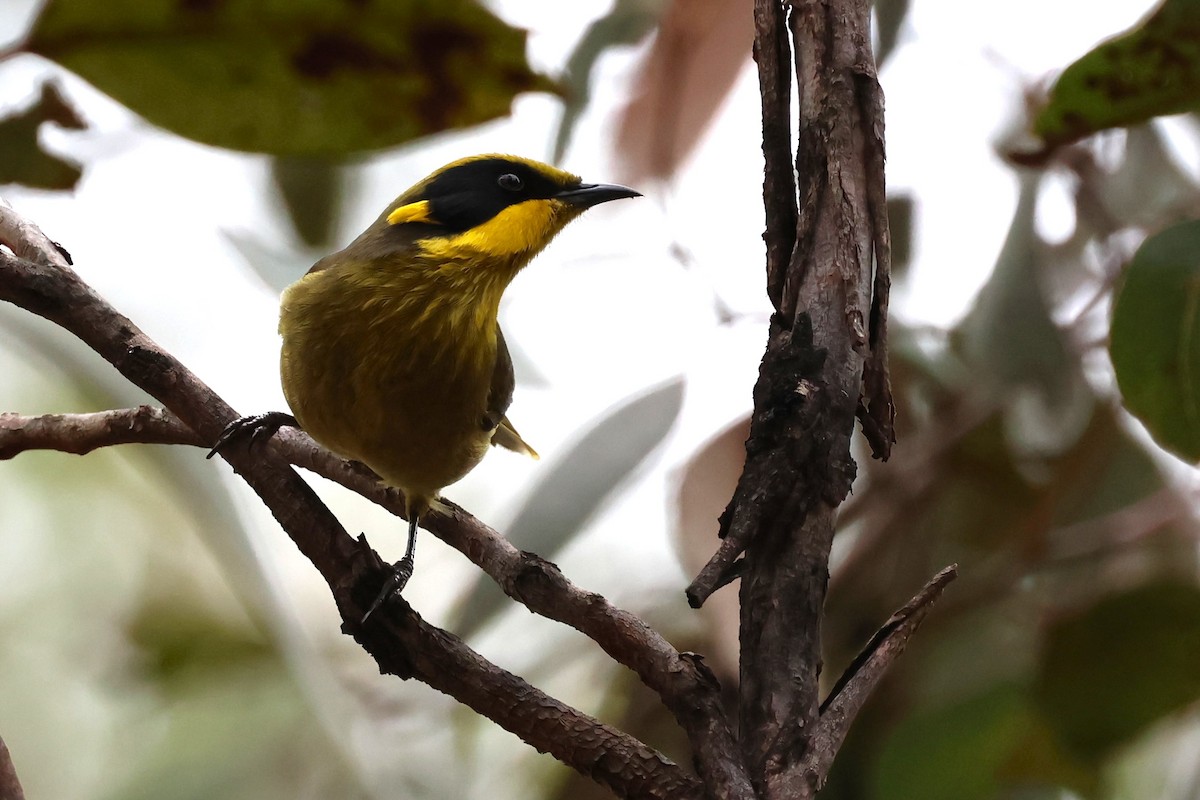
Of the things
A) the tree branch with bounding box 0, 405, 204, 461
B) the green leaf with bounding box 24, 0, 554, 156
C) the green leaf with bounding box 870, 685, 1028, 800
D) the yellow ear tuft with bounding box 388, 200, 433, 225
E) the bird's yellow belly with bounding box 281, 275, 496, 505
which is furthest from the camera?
the yellow ear tuft with bounding box 388, 200, 433, 225

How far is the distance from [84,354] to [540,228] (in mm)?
638

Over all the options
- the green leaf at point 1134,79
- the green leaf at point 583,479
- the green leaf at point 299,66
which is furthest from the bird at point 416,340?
the green leaf at point 1134,79

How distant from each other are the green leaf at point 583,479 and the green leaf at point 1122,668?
0.59 m

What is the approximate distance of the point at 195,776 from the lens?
1.75 m

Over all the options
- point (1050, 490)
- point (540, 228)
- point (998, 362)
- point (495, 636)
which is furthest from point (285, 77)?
point (1050, 490)

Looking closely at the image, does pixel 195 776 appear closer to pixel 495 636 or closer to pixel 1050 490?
pixel 495 636

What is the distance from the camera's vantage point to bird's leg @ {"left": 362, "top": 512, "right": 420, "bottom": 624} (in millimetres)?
776

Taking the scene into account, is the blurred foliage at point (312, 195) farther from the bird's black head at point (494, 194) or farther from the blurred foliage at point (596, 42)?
the blurred foliage at point (596, 42)

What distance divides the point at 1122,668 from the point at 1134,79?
2.40 ft

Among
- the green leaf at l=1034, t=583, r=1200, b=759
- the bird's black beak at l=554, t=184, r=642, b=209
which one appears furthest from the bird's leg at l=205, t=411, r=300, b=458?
the green leaf at l=1034, t=583, r=1200, b=759

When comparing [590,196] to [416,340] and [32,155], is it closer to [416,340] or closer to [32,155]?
[416,340]

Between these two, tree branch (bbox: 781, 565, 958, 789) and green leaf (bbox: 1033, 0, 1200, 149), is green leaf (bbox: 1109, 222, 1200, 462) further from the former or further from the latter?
tree branch (bbox: 781, 565, 958, 789)

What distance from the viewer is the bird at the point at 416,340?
4.33ft

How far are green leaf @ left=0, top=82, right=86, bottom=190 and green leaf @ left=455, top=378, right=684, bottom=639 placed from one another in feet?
2.22
